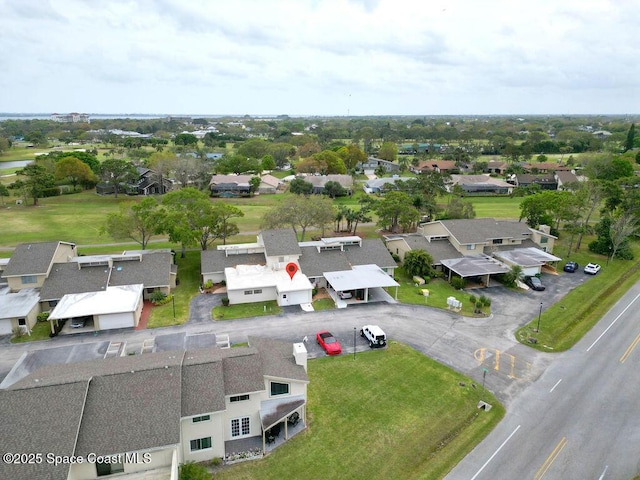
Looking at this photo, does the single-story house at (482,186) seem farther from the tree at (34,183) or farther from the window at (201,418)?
the window at (201,418)

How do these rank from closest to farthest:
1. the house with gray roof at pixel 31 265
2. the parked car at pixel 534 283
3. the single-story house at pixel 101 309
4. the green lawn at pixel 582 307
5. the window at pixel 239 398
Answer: the window at pixel 239 398, the single-story house at pixel 101 309, the green lawn at pixel 582 307, the house with gray roof at pixel 31 265, the parked car at pixel 534 283

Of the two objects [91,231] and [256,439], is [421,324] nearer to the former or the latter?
[256,439]

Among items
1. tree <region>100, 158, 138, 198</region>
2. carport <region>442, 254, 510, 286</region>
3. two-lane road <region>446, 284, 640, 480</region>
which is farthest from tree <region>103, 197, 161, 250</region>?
tree <region>100, 158, 138, 198</region>

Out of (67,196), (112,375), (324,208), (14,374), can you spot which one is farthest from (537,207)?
(67,196)

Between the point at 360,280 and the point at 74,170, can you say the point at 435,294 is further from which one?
the point at 74,170

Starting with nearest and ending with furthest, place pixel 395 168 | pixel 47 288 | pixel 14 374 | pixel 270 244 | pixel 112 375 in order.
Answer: pixel 112 375
pixel 14 374
pixel 47 288
pixel 270 244
pixel 395 168

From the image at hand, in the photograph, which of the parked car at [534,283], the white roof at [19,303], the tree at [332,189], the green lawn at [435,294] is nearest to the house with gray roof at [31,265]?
the white roof at [19,303]
